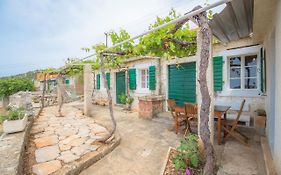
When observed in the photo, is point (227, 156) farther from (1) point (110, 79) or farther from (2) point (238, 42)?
(1) point (110, 79)

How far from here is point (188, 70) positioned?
6457 mm

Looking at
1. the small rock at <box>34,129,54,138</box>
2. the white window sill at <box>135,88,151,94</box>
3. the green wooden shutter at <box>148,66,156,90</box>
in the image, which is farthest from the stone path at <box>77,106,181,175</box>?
the white window sill at <box>135,88,151,94</box>

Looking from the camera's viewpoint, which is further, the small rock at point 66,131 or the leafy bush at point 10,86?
the leafy bush at point 10,86

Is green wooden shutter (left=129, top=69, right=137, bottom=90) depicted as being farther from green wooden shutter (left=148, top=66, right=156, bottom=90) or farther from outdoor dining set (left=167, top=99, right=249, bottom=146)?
outdoor dining set (left=167, top=99, right=249, bottom=146)

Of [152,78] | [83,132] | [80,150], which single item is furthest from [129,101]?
[80,150]

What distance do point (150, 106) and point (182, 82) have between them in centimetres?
168

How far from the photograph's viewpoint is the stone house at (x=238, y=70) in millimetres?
2559

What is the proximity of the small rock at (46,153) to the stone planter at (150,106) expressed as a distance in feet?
11.9

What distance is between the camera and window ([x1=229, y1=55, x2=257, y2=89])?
16.2ft

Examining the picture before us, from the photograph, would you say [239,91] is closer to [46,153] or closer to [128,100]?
[128,100]

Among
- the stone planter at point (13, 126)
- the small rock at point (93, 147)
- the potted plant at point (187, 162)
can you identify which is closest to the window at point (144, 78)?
the small rock at point (93, 147)

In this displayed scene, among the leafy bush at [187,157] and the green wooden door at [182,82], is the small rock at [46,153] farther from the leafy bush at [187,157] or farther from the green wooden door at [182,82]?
the green wooden door at [182,82]

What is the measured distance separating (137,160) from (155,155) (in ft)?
1.41

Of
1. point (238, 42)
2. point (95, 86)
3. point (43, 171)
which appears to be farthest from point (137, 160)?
point (95, 86)
